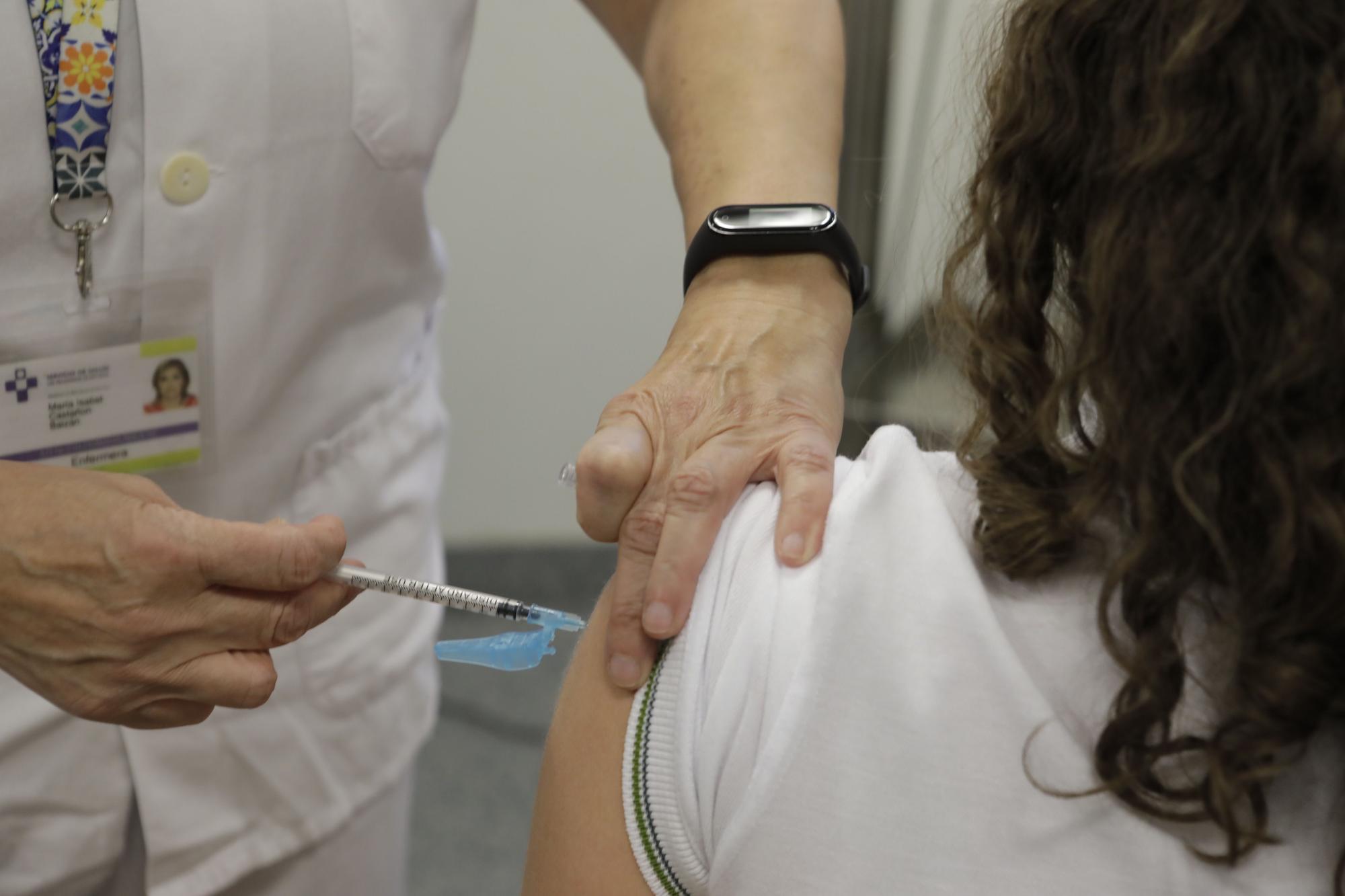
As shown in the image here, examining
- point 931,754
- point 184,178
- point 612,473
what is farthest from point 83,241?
point 931,754

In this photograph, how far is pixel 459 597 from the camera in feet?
2.76

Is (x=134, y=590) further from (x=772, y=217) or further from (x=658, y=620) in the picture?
(x=772, y=217)

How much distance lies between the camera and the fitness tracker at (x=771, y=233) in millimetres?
902

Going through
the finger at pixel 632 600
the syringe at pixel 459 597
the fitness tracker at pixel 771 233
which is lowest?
the syringe at pixel 459 597

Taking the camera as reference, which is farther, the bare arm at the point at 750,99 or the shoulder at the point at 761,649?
the bare arm at the point at 750,99

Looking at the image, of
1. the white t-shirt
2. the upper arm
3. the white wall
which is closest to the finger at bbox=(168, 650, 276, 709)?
the upper arm

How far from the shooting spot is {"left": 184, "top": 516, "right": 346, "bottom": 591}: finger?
29.3 inches

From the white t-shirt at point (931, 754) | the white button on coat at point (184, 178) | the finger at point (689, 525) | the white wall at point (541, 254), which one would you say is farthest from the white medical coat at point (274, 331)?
the white wall at point (541, 254)

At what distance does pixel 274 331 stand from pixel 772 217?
39cm

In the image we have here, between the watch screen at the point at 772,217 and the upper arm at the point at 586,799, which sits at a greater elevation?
the watch screen at the point at 772,217

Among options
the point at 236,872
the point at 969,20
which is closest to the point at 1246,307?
the point at 969,20

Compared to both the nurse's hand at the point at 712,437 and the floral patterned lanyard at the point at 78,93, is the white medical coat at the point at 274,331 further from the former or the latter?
the nurse's hand at the point at 712,437

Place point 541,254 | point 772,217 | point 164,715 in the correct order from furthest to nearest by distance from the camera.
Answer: point 541,254
point 772,217
point 164,715

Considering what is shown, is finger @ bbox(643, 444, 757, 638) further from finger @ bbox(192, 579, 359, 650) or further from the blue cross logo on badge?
the blue cross logo on badge
